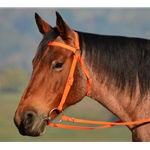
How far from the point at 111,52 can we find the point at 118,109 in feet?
1.35

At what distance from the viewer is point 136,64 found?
1.83 metres

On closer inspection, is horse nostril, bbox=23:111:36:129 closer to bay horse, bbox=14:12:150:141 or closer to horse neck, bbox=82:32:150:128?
bay horse, bbox=14:12:150:141

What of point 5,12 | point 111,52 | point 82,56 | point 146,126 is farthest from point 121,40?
point 5,12

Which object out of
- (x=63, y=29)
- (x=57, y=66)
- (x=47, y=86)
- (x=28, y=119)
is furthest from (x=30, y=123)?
(x=63, y=29)

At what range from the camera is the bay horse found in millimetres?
1736

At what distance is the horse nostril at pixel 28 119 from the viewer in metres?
1.67

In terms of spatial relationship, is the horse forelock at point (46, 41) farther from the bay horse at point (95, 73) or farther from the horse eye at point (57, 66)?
the horse eye at point (57, 66)

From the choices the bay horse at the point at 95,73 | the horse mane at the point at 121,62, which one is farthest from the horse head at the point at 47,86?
the horse mane at the point at 121,62

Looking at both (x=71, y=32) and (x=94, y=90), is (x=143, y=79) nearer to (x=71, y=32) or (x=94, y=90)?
(x=94, y=90)

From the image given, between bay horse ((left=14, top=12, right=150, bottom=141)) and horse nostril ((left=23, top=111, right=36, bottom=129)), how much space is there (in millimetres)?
61

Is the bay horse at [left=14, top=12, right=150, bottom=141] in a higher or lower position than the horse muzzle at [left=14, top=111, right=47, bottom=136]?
higher

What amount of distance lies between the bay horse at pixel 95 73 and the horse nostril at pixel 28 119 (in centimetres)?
6

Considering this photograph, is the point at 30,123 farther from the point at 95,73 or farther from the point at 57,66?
the point at 95,73

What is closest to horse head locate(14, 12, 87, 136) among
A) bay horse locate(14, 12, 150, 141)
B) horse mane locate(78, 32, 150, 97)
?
bay horse locate(14, 12, 150, 141)
